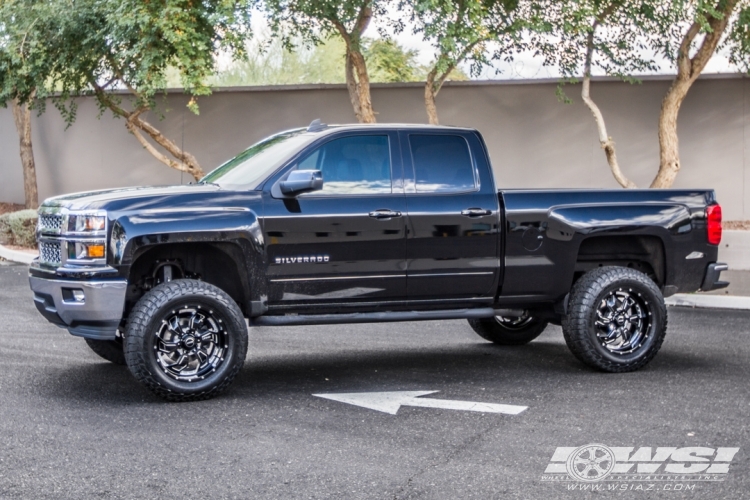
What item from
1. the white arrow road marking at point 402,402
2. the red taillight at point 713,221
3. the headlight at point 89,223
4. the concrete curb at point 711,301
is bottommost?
the concrete curb at point 711,301

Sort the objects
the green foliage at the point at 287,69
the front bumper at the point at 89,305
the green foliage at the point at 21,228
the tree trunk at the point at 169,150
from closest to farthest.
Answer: the front bumper at the point at 89,305, the green foliage at the point at 21,228, the tree trunk at the point at 169,150, the green foliage at the point at 287,69

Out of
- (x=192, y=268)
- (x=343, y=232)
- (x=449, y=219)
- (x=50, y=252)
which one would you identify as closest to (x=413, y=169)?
(x=449, y=219)

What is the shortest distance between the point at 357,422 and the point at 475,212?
2151 mm

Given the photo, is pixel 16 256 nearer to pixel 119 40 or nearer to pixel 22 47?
pixel 22 47

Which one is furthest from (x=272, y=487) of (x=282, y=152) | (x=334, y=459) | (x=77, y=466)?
(x=282, y=152)

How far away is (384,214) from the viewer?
26.0ft

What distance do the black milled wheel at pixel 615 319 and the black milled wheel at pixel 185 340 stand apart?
8.93 ft

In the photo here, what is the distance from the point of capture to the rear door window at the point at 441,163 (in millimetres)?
8211

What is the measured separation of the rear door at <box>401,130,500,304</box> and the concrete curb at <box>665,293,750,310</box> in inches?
217

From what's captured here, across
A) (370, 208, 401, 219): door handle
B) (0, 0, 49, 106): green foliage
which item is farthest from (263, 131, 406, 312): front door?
(0, 0, 49, 106): green foliage

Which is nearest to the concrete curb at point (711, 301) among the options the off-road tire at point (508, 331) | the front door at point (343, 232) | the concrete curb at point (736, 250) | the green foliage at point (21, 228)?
the concrete curb at point (736, 250)

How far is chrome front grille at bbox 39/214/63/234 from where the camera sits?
291 inches

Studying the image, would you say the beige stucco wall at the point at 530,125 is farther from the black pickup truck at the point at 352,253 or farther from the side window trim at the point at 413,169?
the side window trim at the point at 413,169

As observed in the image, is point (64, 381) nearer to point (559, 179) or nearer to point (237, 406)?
point (237, 406)
